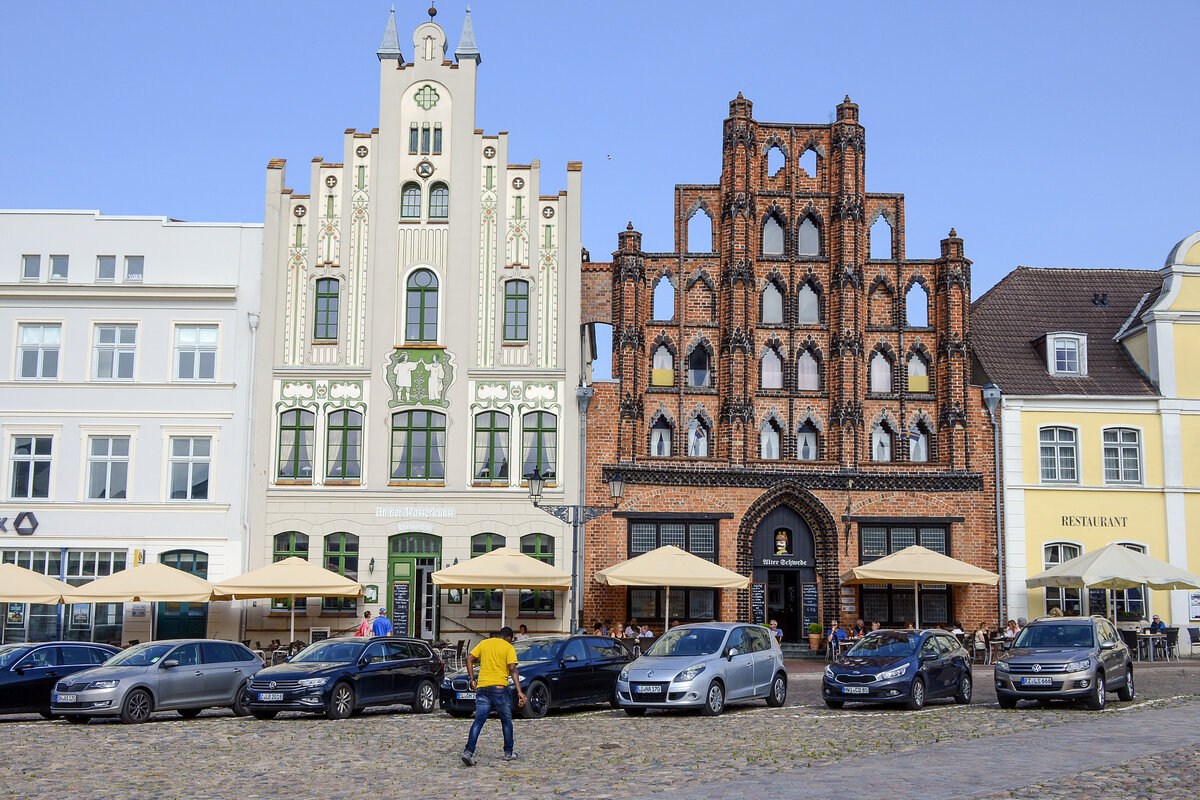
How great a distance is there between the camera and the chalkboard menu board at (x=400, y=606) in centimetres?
3497

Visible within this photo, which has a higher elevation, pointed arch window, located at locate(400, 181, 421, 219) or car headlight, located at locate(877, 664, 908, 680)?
pointed arch window, located at locate(400, 181, 421, 219)

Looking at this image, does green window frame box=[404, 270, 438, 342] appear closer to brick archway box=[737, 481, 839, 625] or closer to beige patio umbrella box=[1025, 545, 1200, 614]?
brick archway box=[737, 481, 839, 625]

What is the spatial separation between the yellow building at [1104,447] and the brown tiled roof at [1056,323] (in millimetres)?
60

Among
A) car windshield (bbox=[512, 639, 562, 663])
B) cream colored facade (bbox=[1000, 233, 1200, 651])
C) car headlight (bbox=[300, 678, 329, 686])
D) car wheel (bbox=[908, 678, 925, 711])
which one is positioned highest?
cream colored facade (bbox=[1000, 233, 1200, 651])

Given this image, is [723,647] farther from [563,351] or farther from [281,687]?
[563,351]

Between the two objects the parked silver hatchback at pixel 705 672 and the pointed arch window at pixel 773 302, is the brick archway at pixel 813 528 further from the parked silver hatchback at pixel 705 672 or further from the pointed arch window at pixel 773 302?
the parked silver hatchback at pixel 705 672

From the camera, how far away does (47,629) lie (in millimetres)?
34531

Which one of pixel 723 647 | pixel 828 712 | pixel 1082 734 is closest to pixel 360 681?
pixel 723 647

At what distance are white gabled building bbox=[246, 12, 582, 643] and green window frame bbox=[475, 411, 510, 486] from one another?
39 millimetres

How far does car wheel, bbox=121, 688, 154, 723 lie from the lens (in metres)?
21.3

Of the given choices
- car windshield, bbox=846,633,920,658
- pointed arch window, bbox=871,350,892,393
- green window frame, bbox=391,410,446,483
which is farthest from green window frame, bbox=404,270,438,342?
car windshield, bbox=846,633,920,658

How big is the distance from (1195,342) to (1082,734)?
77.8ft

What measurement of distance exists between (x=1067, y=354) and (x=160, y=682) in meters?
27.9

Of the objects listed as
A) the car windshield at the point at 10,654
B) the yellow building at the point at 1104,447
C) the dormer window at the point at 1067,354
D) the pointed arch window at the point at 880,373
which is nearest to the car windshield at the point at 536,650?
the car windshield at the point at 10,654
